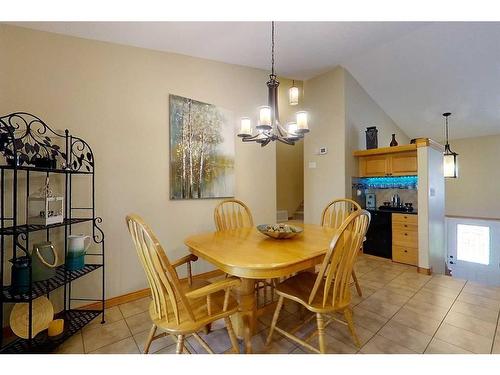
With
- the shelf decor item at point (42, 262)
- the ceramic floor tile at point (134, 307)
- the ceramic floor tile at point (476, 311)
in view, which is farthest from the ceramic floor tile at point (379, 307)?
the shelf decor item at point (42, 262)

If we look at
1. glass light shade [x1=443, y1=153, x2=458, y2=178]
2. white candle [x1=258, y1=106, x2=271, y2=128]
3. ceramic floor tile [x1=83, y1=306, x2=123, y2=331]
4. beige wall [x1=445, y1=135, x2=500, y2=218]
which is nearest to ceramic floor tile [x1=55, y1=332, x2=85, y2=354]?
ceramic floor tile [x1=83, y1=306, x2=123, y2=331]

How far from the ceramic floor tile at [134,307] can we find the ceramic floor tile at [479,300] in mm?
3054

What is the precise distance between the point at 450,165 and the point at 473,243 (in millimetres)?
3205

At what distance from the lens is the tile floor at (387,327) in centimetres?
156

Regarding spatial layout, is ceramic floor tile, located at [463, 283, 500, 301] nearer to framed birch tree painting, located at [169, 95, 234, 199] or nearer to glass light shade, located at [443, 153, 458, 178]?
glass light shade, located at [443, 153, 458, 178]

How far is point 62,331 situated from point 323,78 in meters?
4.51

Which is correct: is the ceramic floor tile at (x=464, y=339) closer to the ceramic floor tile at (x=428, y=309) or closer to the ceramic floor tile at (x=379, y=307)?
the ceramic floor tile at (x=428, y=309)

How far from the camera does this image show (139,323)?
1885 mm

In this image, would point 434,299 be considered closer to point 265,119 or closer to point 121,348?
point 265,119

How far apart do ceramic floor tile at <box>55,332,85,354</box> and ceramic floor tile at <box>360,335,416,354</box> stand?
1.93 metres

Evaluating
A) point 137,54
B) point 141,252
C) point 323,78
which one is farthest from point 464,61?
point 141,252

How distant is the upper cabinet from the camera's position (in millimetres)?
3377

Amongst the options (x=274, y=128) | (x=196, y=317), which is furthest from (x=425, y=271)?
(x=196, y=317)

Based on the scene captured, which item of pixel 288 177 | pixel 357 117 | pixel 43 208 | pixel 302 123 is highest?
pixel 357 117
